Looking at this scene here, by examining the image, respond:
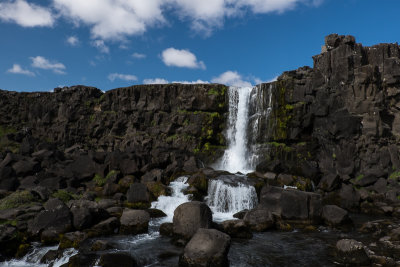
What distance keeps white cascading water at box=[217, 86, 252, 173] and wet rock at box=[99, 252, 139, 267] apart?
26928 millimetres

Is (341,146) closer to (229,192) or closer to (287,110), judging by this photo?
(287,110)

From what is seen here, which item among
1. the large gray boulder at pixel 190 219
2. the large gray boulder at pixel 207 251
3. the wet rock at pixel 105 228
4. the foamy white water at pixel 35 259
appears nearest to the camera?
the large gray boulder at pixel 207 251

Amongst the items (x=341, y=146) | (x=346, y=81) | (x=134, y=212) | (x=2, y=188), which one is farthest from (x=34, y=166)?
(x=346, y=81)

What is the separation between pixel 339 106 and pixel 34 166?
112 ft

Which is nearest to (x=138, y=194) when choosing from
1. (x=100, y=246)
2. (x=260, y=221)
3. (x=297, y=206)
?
(x=100, y=246)

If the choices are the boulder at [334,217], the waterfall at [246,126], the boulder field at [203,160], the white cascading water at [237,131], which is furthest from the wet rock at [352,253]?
the white cascading water at [237,131]

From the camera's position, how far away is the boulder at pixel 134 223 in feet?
54.5

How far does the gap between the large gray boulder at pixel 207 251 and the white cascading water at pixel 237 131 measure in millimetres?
25976

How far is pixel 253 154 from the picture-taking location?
1479 inches

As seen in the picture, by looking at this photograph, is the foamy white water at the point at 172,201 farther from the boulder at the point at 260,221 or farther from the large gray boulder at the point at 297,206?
the large gray boulder at the point at 297,206

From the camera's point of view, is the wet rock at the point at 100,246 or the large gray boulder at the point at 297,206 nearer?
the wet rock at the point at 100,246

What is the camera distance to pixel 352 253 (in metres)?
12.3

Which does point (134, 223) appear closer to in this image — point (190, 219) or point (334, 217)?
point (190, 219)

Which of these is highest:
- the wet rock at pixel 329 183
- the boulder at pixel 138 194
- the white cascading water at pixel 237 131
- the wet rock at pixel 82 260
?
the white cascading water at pixel 237 131
